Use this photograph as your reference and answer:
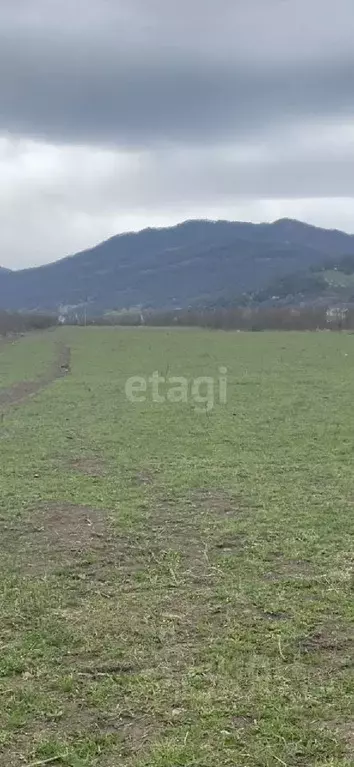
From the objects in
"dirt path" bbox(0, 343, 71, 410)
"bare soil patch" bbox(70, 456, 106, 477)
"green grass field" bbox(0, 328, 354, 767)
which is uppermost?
"dirt path" bbox(0, 343, 71, 410)

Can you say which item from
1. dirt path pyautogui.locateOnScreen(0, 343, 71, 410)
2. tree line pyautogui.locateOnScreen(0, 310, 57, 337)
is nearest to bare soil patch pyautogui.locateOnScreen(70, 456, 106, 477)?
dirt path pyautogui.locateOnScreen(0, 343, 71, 410)

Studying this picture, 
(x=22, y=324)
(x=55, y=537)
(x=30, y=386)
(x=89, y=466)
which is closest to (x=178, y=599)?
(x=55, y=537)

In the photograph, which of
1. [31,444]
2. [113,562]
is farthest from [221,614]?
[31,444]

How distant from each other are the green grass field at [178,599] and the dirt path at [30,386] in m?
7.02

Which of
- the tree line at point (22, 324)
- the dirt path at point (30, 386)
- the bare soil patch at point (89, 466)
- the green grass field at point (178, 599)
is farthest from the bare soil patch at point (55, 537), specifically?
the tree line at point (22, 324)

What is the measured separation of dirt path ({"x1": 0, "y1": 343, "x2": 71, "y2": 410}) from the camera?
20.2 m

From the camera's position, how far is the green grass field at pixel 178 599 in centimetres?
400

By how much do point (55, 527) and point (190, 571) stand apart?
1.93m

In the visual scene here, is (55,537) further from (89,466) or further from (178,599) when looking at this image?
(89,466)

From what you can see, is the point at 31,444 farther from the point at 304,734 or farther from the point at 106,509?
the point at 304,734

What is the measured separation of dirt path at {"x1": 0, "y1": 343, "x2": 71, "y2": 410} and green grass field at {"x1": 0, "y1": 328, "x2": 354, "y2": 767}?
276 inches

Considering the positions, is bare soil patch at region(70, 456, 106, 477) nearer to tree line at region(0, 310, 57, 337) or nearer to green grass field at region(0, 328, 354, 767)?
green grass field at region(0, 328, 354, 767)

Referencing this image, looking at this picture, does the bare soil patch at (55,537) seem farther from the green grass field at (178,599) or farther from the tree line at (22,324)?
the tree line at (22,324)

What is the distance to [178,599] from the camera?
5.80m
